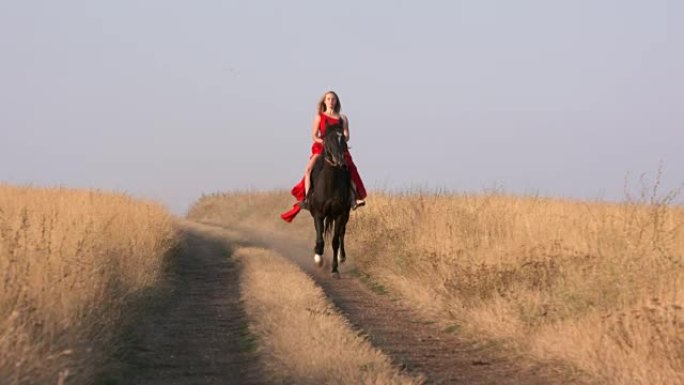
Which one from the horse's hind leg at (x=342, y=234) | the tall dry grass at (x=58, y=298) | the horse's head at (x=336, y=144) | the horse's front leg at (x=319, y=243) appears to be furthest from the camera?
the horse's front leg at (x=319, y=243)

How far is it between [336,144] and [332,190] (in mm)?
1050

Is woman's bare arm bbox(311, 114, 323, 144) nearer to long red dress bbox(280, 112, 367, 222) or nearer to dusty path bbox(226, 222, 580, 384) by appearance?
long red dress bbox(280, 112, 367, 222)

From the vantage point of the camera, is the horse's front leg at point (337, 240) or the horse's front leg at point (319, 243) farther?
the horse's front leg at point (319, 243)

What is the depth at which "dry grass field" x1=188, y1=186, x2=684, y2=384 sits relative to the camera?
6.71 metres

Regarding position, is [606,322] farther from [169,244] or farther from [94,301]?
[169,244]

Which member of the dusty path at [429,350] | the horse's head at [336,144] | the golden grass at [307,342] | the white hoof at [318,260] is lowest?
the dusty path at [429,350]

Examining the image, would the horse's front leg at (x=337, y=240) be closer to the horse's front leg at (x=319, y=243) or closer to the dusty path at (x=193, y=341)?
the horse's front leg at (x=319, y=243)

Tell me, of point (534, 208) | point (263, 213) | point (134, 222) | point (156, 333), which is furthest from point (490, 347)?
point (263, 213)

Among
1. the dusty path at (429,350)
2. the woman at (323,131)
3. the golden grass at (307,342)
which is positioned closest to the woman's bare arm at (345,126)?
the woman at (323,131)

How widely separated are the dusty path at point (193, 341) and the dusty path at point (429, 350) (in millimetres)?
1351

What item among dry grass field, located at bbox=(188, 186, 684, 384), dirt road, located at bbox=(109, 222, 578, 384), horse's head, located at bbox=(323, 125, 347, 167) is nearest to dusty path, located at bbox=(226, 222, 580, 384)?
dirt road, located at bbox=(109, 222, 578, 384)

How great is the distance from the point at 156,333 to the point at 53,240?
1425 mm

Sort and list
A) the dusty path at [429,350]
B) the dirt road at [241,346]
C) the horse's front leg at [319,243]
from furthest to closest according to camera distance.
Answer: the horse's front leg at [319,243] → the dusty path at [429,350] → the dirt road at [241,346]

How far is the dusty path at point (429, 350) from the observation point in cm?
695
